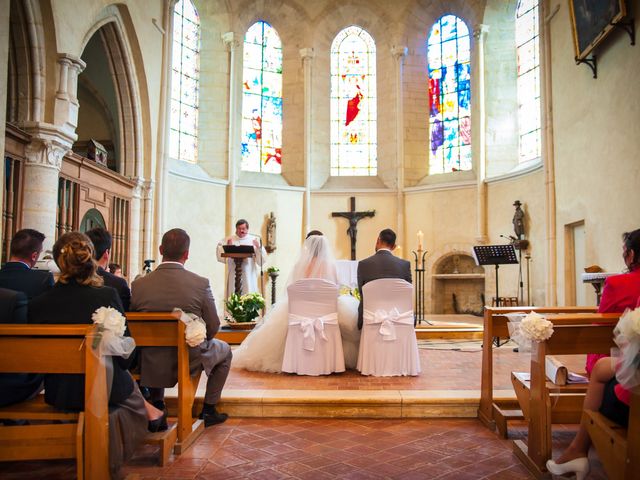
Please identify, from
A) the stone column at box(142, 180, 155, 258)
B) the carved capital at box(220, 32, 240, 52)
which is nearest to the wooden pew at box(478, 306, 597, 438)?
the stone column at box(142, 180, 155, 258)

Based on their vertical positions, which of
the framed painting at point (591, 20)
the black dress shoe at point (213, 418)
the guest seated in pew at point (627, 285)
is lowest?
the black dress shoe at point (213, 418)

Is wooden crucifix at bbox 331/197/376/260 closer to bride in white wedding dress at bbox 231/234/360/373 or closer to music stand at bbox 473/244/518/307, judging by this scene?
music stand at bbox 473/244/518/307

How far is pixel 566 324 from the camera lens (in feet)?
9.87

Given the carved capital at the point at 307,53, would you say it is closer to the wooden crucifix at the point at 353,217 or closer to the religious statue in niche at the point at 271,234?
the wooden crucifix at the point at 353,217

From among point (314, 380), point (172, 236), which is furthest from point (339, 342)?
point (172, 236)

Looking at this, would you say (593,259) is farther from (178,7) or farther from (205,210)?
(178,7)

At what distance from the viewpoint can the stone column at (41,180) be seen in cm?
743

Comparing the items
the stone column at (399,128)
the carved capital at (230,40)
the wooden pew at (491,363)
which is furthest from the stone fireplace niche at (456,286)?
the wooden pew at (491,363)

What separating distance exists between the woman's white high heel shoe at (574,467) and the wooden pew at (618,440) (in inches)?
4.7

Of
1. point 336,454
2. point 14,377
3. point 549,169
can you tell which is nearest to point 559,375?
point 336,454

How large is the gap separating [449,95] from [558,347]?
1274 centimetres

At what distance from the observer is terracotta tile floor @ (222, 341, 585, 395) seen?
4.75 m

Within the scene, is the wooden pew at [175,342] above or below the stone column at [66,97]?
below

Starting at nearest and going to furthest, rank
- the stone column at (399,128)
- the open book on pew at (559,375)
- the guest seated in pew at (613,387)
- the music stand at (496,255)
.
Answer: the guest seated in pew at (613,387)
the open book on pew at (559,375)
the music stand at (496,255)
the stone column at (399,128)
